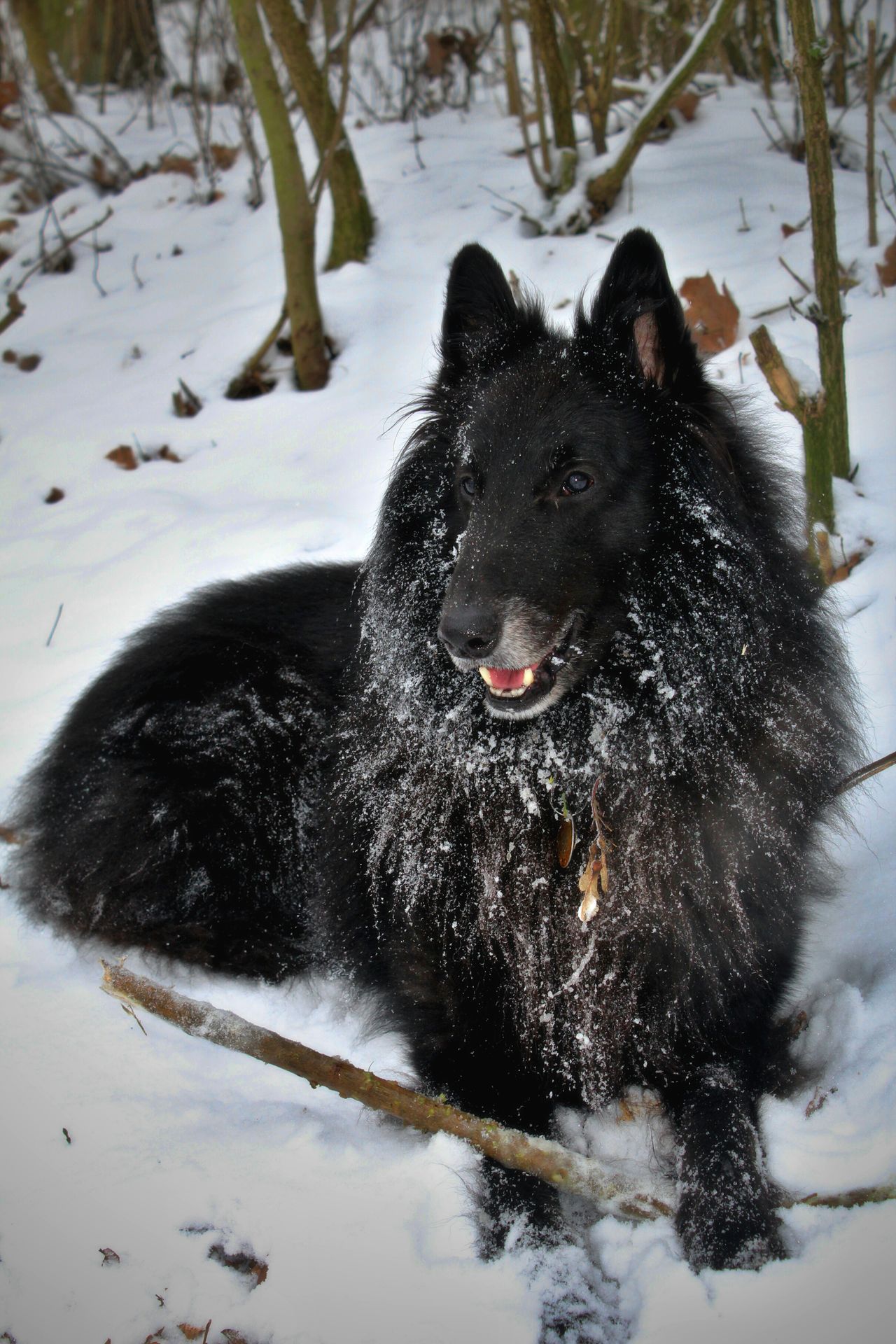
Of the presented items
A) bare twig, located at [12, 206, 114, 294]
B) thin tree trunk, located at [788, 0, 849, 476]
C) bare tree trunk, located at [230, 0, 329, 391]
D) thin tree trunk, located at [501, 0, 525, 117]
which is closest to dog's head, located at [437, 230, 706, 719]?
thin tree trunk, located at [788, 0, 849, 476]

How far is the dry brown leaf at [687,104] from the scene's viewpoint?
6.25m

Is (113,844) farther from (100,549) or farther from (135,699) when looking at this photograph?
(100,549)

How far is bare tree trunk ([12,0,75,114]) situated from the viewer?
27.9 feet

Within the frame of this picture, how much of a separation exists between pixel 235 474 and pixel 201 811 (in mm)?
2605

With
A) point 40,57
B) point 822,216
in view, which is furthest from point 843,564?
point 40,57

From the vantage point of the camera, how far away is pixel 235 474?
16.9 feet

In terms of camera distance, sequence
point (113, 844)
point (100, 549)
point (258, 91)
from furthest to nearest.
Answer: point (258, 91) < point (100, 549) < point (113, 844)

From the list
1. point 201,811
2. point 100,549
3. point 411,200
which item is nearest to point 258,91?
point 411,200

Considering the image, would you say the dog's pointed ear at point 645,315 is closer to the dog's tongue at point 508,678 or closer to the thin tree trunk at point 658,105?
the dog's tongue at point 508,678

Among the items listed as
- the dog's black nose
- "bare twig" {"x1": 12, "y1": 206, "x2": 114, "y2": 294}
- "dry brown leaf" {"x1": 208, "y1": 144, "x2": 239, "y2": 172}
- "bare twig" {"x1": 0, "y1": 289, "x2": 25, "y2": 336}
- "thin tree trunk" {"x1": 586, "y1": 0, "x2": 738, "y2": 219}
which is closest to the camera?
the dog's black nose

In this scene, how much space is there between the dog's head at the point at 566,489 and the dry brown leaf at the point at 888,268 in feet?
9.66

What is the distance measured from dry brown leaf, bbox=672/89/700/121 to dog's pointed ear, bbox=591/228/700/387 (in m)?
5.04

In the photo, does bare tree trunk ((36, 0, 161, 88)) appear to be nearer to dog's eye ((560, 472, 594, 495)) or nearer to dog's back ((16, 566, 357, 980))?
dog's back ((16, 566, 357, 980))

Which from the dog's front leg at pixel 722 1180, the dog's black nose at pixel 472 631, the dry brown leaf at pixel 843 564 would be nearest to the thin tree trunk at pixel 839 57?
the dry brown leaf at pixel 843 564
